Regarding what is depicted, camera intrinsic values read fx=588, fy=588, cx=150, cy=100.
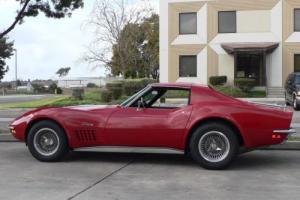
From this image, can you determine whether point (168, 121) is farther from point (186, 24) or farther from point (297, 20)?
point (186, 24)

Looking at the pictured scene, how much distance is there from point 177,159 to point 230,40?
31.7 metres

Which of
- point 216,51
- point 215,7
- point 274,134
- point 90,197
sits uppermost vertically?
point 215,7

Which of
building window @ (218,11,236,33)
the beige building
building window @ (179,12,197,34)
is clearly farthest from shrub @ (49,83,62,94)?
building window @ (218,11,236,33)

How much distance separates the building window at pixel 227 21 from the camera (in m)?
40.8

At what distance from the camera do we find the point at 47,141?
32.0 feet

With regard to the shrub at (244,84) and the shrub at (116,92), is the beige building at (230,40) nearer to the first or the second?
the shrub at (244,84)

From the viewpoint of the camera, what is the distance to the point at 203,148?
9.15m

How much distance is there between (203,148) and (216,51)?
108 feet

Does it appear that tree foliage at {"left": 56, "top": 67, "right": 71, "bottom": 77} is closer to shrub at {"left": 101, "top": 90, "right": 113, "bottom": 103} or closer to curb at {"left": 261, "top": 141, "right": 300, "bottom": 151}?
shrub at {"left": 101, "top": 90, "right": 113, "bottom": 103}

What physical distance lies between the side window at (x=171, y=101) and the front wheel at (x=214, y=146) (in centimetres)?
58

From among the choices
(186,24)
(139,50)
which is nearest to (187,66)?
(186,24)

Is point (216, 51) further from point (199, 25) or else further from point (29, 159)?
point (29, 159)

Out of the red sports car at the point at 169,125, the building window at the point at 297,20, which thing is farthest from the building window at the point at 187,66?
the red sports car at the point at 169,125

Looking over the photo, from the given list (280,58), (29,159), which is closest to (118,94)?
(280,58)
